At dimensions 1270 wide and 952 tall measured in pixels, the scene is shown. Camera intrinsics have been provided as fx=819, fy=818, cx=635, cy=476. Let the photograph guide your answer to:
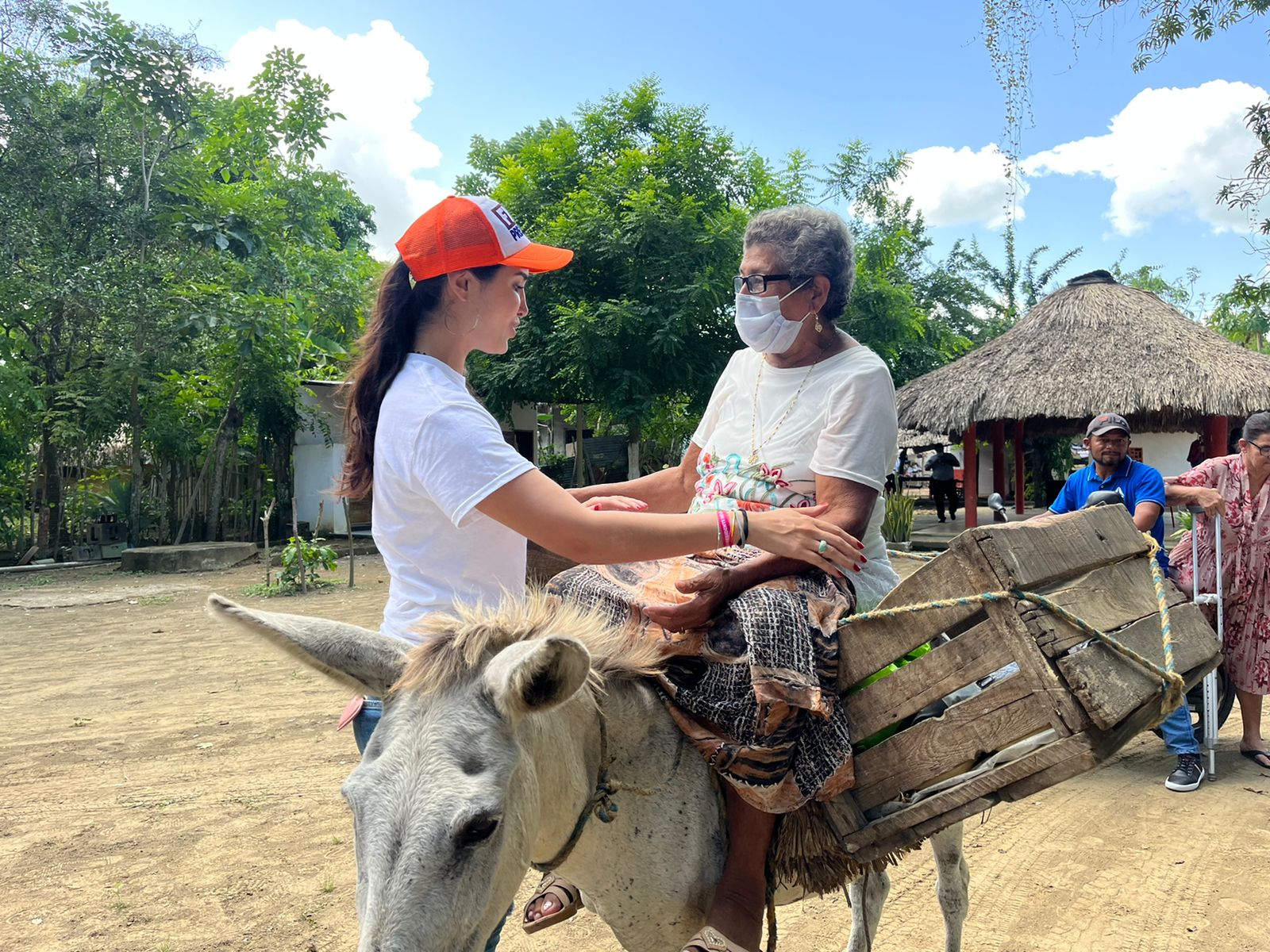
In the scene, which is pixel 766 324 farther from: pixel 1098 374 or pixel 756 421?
pixel 1098 374

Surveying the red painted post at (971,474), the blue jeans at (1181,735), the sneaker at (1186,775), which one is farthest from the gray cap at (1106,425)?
the red painted post at (971,474)

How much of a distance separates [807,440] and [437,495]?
3.00 feet

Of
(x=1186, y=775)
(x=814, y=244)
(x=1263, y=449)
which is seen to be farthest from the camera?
(x=1263, y=449)

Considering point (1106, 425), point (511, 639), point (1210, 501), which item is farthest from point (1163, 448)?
point (511, 639)

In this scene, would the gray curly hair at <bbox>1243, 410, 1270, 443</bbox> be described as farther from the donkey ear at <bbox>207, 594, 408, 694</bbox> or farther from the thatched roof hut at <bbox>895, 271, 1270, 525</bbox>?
the thatched roof hut at <bbox>895, 271, 1270, 525</bbox>

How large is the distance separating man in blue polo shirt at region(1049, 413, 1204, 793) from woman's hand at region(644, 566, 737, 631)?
3824 millimetres

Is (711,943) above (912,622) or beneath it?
beneath

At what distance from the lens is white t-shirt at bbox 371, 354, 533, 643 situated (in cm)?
156

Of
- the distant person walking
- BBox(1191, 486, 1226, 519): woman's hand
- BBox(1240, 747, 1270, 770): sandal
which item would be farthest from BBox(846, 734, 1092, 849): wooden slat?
the distant person walking

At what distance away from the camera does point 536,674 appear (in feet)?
4.36

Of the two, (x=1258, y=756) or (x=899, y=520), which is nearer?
(x=1258, y=756)

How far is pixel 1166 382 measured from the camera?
43.2 ft

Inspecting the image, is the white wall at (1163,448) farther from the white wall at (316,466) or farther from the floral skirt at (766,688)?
the floral skirt at (766,688)

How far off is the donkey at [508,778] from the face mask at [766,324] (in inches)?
35.3
